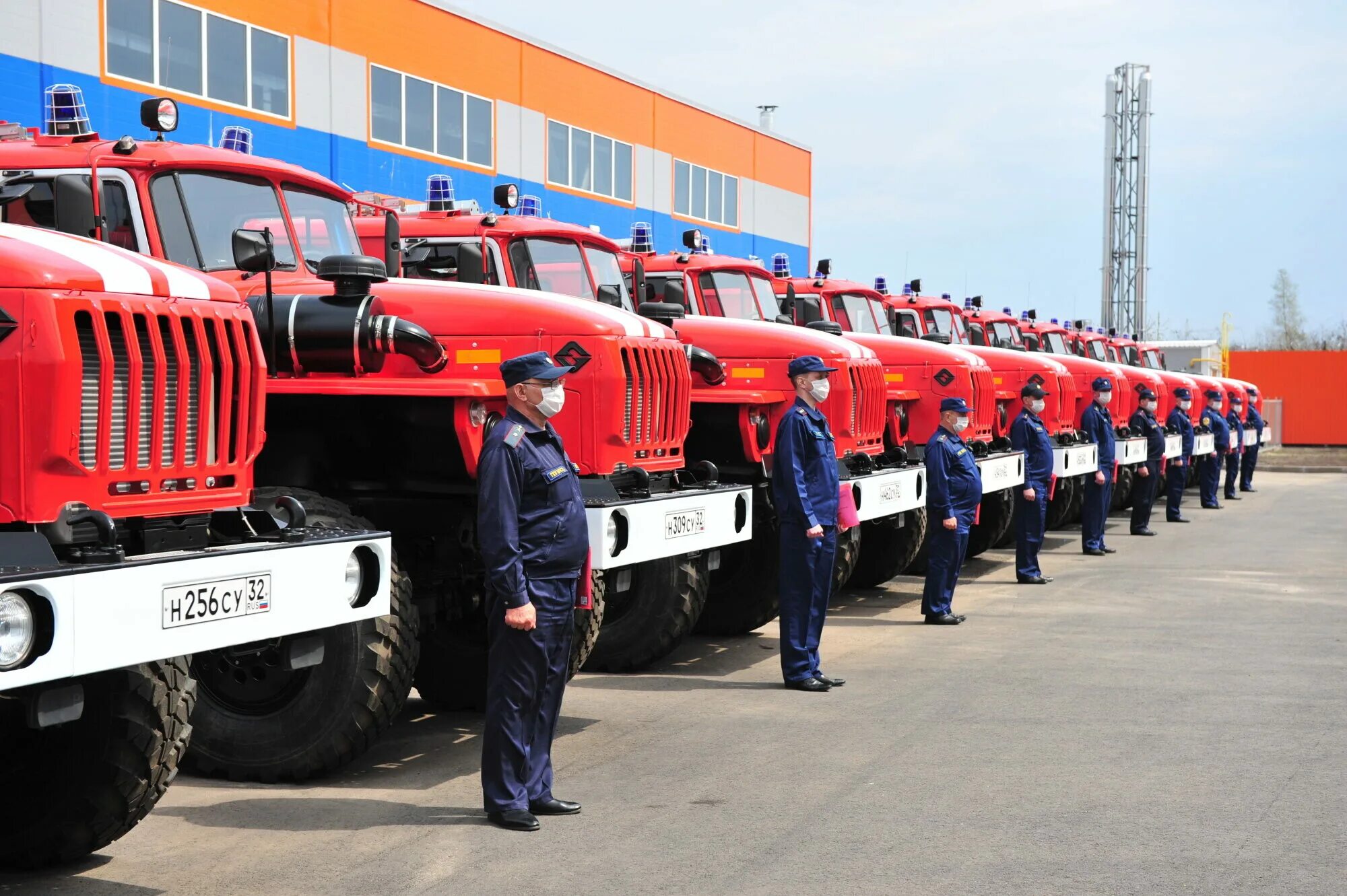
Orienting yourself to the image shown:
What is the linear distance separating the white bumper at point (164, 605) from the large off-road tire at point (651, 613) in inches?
147

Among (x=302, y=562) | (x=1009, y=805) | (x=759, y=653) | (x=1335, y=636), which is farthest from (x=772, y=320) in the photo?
(x=302, y=562)

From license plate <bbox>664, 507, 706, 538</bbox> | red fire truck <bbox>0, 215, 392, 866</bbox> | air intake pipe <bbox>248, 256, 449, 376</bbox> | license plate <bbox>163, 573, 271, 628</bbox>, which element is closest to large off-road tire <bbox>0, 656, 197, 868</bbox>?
red fire truck <bbox>0, 215, 392, 866</bbox>

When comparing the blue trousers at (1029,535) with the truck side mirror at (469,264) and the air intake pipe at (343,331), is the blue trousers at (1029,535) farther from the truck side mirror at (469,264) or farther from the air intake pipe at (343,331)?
the air intake pipe at (343,331)

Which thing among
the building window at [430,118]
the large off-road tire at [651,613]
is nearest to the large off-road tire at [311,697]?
the large off-road tire at [651,613]

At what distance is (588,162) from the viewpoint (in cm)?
2583

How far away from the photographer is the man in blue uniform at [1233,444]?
1074 inches

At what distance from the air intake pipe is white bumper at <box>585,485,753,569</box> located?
1.16 metres

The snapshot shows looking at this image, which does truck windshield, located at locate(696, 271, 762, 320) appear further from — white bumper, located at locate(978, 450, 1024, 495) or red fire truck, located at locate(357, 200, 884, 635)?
white bumper, located at locate(978, 450, 1024, 495)

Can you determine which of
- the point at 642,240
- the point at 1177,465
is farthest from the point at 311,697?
the point at 1177,465

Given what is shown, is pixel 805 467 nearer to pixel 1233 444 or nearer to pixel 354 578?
pixel 354 578

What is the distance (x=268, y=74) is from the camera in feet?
59.1

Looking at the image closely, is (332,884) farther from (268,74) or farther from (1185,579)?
(268,74)

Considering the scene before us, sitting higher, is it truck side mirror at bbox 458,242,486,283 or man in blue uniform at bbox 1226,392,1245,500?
truck side mirror at bbox 458,242,486,283

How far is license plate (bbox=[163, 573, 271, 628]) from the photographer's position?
453cm
